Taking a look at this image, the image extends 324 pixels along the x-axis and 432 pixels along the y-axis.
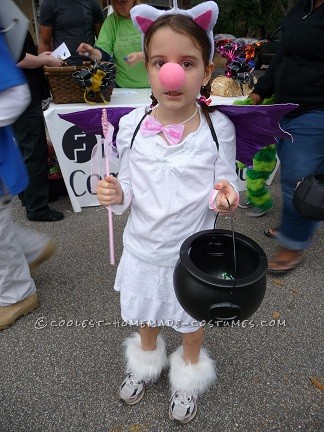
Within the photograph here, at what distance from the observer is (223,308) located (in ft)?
3.30

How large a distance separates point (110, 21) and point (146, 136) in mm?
2080

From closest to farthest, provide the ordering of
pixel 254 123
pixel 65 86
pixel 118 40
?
pixel 254 123 → pixel 65 86 → pixel 118 40

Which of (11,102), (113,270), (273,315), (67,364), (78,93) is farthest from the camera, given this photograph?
(78,93)

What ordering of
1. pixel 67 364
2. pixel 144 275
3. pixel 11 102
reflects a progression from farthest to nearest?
pixel 67 364 → pixel 11 102 → pixel 144 275

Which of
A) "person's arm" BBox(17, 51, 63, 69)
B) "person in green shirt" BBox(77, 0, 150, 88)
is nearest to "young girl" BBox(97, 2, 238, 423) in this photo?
"person's arm" BBox(17, 51, 63, 69)

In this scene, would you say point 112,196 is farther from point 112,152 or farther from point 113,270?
point 113,270

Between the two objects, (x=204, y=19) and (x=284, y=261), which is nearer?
(x=204, y=19)

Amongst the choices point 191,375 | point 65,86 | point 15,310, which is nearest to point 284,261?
point 191,375

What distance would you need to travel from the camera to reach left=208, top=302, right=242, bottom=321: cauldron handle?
997mm

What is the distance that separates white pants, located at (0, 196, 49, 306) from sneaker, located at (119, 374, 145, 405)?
0.75 meters

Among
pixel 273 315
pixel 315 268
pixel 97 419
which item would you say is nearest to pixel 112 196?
pixel 97 419

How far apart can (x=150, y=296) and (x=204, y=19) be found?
93 centimetres

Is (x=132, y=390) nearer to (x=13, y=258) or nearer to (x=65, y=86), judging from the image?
(x=13, y=258)

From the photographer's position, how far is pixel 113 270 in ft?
7.97
